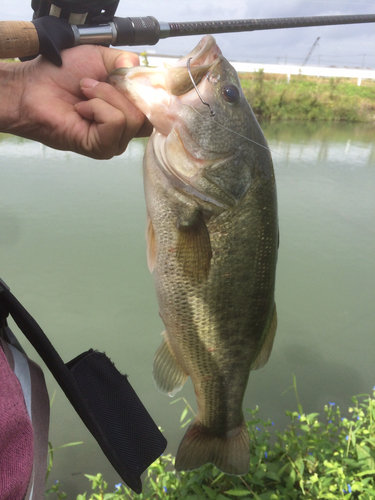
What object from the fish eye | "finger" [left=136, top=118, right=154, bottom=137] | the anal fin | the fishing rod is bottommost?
the anal fin

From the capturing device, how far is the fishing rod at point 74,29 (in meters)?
1.18

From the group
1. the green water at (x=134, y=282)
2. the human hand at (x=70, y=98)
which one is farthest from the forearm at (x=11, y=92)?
the green water at (x=134, y=282)

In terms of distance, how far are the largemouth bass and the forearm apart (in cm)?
38

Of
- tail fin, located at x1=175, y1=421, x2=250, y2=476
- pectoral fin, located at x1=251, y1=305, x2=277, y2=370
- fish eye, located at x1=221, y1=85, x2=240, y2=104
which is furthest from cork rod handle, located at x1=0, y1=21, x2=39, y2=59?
tail fin, located at x1=175, y1=421, x2=250, y2=476

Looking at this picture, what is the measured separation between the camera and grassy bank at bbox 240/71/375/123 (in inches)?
854

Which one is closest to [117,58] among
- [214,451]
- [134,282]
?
[214,451]

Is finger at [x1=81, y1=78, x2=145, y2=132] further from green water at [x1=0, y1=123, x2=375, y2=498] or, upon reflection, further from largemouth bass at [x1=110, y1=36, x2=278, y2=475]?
green water at [x1=0, y1=123, x2=375, y2=498]

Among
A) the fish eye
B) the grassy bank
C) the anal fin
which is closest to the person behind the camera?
the fish eye

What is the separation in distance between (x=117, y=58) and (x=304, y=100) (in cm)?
2379

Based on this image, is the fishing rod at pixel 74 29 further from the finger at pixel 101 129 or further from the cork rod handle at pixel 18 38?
the finger at pixel 101 129

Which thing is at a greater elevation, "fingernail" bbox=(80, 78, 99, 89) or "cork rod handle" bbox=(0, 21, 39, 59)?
"cork rod handle" bbox=(0, 21, 39, 59)

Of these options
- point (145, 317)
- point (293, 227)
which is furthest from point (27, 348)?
point (293, 227)

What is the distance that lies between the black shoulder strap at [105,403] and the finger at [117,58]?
75 cm

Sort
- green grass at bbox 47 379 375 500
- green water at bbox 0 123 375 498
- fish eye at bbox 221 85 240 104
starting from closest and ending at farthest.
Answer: fish eye at bbox 221 85 240 104 < green grass at bbox 47 379 375 500 < green water at bbox 0 123 375 498
